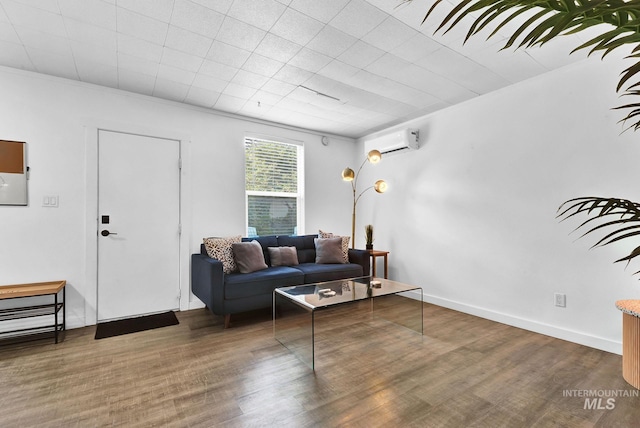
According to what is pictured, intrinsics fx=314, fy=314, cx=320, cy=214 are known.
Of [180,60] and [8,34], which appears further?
[180,60]

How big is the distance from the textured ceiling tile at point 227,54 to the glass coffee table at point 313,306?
7.07ft

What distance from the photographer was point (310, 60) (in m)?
2.85

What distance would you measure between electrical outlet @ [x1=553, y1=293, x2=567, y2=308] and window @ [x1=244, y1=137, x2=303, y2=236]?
Answer: 3240 mm

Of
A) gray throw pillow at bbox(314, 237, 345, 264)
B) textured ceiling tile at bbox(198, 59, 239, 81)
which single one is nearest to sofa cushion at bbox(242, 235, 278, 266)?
gray throw pillow at bbox(314, 237, 345, 264)

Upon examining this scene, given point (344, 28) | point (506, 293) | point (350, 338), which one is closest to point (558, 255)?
point (506, 293)

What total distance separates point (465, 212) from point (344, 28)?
8.13 feet

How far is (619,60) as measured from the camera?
8.73 feet

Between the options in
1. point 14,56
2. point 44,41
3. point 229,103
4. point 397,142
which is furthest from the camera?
point 397,142

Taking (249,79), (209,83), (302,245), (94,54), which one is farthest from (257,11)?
(302,245)

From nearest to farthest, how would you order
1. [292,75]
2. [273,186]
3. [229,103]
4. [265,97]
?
1. [292,75]
2. [265,97]
3. [229,103]
4. [273,186]

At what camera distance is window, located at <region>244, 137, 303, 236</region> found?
175 inches

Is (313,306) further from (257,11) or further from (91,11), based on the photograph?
(91,11)

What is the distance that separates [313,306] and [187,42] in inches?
93.4

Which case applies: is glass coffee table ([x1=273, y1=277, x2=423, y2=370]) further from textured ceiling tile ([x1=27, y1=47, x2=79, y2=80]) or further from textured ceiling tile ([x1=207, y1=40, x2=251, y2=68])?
textured ceiling tile ([x1=27, y1=47, x2=79, y2=80])
